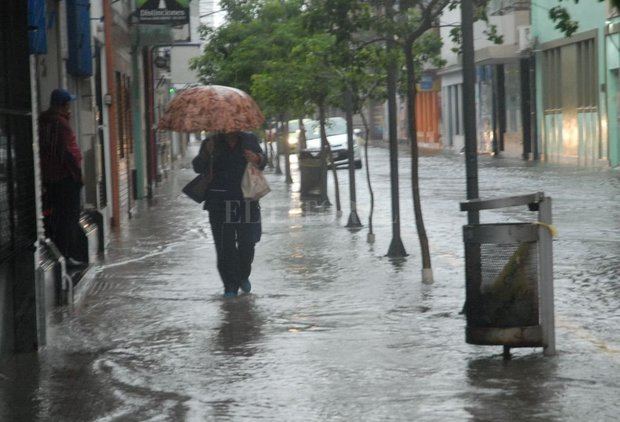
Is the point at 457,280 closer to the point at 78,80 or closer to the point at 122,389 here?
the point at 122,389

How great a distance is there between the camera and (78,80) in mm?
19031

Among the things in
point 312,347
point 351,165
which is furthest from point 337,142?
point 312,347

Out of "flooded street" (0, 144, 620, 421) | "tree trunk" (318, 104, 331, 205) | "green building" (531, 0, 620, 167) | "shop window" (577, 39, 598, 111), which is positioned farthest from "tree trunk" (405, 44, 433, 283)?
"shop window" (577, 39, 598, 111)

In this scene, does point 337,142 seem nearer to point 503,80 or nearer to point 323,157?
point 503,80

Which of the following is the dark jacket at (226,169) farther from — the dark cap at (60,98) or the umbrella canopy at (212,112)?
the dark cap at (60,98)

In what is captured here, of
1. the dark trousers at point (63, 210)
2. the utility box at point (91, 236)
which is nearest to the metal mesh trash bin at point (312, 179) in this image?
the utility box at point (91, 236)

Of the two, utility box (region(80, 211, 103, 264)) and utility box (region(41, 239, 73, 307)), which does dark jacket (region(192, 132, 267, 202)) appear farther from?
utility box (region(80, 211, 103, 264))

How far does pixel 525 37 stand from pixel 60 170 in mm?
39609

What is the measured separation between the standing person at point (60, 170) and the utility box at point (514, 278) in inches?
226

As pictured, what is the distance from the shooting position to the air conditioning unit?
51.7 metres

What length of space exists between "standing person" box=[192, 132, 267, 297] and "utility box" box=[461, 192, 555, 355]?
423 centimetres

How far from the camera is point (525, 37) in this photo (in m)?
51.8

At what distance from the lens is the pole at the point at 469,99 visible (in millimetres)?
11258

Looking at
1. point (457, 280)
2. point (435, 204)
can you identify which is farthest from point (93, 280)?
point (435, 204)
